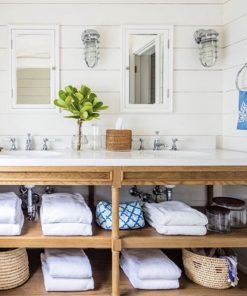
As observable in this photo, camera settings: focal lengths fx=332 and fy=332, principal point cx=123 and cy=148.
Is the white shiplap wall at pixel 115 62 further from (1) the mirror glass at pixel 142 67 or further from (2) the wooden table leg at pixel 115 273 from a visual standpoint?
(2) the wooden table leg at pixel 115 273

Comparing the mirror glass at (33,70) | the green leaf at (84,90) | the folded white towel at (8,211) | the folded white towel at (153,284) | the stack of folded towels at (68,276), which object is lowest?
the folded white towel at (153,284)

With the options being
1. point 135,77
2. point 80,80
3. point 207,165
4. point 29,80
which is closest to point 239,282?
point 207,165

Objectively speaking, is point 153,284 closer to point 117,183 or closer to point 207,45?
point 117,183

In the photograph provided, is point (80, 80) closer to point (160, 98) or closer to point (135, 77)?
point (135, 77)

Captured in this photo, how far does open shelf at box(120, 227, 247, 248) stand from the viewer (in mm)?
1578

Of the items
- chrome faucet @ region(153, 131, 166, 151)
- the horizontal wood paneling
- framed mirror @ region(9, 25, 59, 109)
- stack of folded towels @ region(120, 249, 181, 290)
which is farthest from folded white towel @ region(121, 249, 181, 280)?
the horizontal wood paneling

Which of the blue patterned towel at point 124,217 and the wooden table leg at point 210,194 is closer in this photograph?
the blue patterned towel at point 124,217

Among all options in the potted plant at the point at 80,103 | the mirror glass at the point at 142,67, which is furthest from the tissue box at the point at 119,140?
the mirror glass at the point at 142,67

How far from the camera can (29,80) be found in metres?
2.11

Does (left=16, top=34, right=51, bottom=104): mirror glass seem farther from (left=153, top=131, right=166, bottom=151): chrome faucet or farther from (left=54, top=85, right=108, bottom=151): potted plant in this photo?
(left=153, top=131, right=166, bottom=151): chrome faucet

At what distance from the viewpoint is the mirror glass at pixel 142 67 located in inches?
84.0

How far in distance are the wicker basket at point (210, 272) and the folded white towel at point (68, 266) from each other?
0.55m

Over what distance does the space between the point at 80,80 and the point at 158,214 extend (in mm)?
1005

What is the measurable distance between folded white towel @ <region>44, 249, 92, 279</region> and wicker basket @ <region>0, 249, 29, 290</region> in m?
0.14
